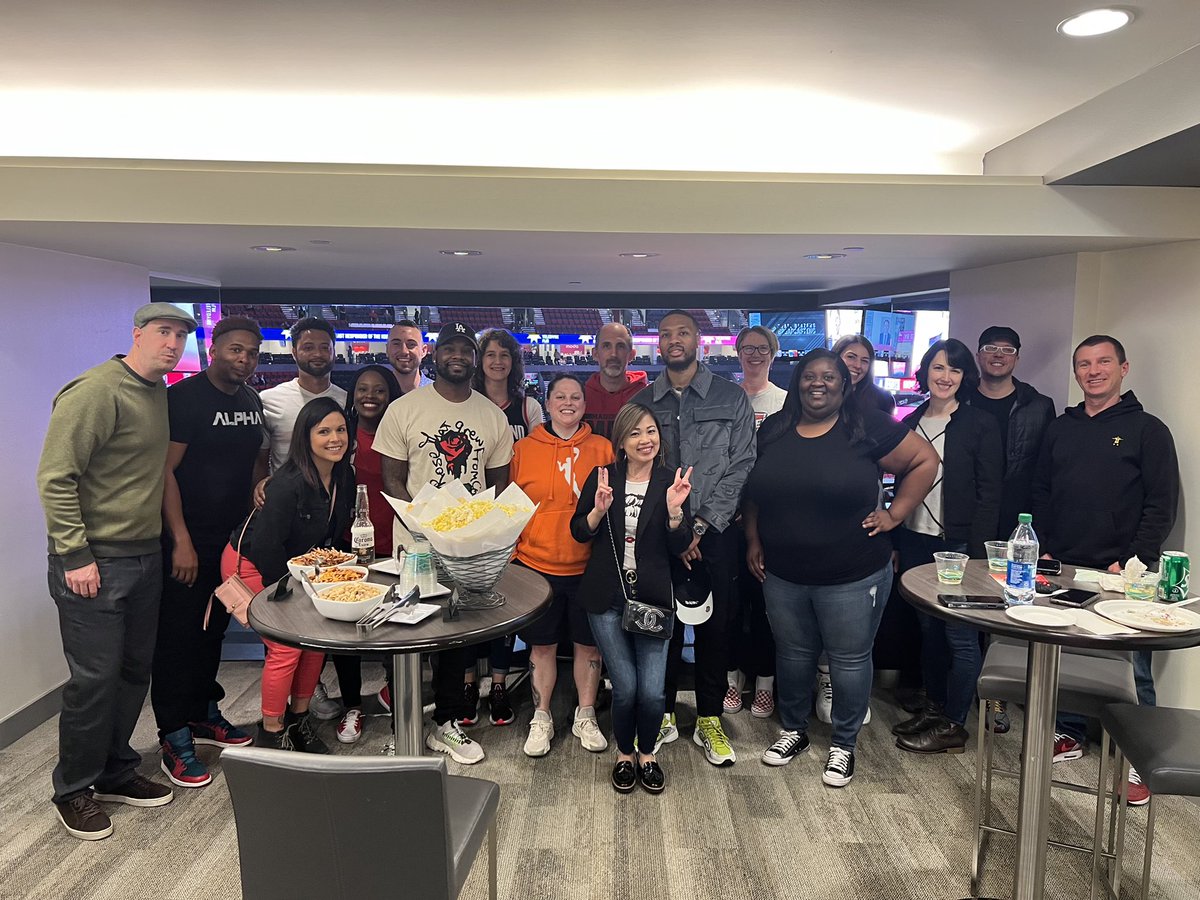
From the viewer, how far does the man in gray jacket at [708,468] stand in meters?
3.29

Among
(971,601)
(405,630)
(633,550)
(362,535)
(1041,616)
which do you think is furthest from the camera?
(633,550)

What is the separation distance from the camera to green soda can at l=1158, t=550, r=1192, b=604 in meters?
2.31

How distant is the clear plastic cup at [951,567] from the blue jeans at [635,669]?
3.39 feet

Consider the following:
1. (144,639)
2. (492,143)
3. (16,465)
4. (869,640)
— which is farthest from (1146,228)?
(16,465)

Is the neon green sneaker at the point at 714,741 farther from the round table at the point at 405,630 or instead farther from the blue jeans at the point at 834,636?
the round table at the point at 405,630

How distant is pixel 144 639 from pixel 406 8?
2.34 meters

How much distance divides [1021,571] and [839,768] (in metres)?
1.31

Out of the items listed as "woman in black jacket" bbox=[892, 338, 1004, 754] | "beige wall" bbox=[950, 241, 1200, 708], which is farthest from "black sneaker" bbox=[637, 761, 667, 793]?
"beige wall" bbox=[950, 241, 1200, 708]

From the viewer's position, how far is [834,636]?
3.20m

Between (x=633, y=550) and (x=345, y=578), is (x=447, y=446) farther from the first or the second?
(x=345, y=578)

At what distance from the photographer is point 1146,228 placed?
11.0ft

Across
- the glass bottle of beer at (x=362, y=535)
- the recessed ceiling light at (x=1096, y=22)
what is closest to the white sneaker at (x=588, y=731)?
the glass bottle of beer at (x=362, y=535)

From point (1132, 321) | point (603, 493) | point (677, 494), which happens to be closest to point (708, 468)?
point (677, 494)

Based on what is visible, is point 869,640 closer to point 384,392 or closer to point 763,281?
point 384,392
